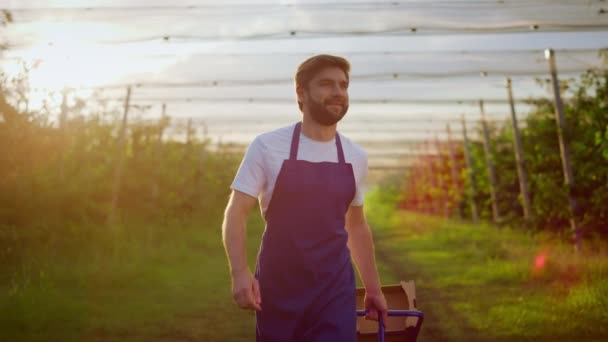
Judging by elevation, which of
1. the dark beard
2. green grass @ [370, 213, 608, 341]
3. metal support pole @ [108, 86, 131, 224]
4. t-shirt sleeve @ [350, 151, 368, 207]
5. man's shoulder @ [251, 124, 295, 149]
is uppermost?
metal support pole @ [108, 86, 131, 224]

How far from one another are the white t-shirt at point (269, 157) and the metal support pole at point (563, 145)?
27.5ft

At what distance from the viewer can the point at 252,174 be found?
7.55 feet

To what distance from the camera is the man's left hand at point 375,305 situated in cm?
251

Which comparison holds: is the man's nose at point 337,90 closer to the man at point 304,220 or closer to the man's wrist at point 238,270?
the man at point 304,220

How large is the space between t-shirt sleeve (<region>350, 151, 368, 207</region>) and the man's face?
0.24 metres

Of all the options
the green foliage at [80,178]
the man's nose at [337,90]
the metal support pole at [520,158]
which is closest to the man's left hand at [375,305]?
the man's nose at [337,90]

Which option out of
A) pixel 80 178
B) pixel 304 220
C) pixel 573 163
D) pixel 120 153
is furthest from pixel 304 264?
pixel 120 153

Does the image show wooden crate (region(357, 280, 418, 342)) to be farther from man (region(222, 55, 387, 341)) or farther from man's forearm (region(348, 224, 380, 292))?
man (region(222, 55, 387, 341))

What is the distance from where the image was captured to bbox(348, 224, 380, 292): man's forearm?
2.56 m

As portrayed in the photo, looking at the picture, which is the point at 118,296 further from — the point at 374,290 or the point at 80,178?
the point at 374,290

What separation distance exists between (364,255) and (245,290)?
69 centimetres

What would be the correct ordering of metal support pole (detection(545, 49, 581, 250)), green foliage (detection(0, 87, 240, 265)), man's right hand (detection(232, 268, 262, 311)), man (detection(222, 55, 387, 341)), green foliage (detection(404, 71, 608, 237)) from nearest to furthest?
man's right hand (detection(232, 268, 262, 311)) < man (detection(222, 55, 387, 341)) < green foliage (detection(0, 87, 240, 265)) < green foliage (detection(404, 71, 608, 237)) < metal support pole (detection(545, 49, 581, 250))

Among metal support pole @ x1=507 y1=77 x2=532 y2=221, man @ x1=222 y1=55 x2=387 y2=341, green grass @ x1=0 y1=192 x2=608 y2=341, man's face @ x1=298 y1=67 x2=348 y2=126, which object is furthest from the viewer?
metal support pole @ x1=507 y1=77 x2=532 y2=221

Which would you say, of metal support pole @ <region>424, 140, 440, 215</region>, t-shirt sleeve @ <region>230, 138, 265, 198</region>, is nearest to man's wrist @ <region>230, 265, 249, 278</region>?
t-shirt sleeve @ <region>230, 138, 265, 198</region>
